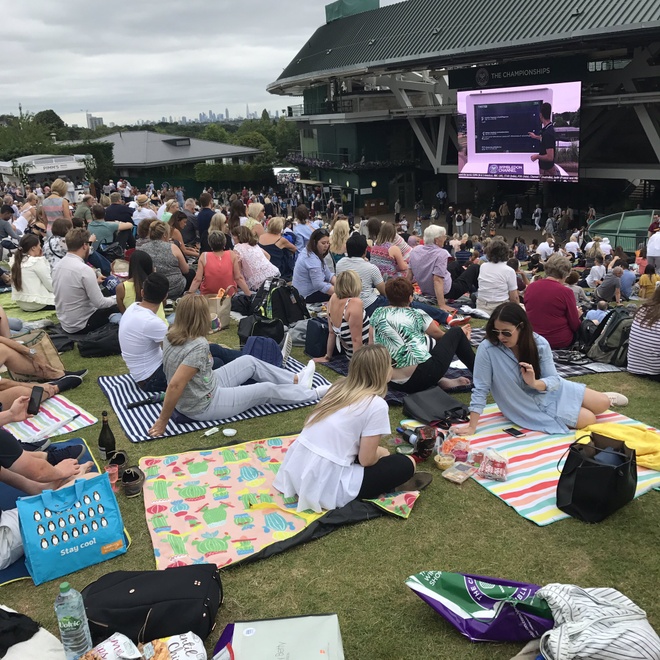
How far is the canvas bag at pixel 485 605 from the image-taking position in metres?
3.02

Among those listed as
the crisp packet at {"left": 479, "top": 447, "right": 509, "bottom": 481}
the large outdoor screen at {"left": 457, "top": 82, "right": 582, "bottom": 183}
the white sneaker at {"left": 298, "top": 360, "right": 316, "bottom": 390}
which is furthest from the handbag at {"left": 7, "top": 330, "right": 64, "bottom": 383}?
the large outdoor screen at {"left": 457, "top": 82, "right": 582, "bottom": 183}

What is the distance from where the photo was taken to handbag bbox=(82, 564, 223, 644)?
3084 mm

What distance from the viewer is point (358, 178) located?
127 feet

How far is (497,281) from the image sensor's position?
8.56 m

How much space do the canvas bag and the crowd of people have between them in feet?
3.39

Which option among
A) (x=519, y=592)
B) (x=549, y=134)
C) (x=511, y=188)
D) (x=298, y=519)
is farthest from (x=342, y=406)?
(x=511, y=188)

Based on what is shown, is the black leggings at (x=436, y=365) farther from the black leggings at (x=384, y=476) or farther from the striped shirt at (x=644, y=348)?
the striped shirt at (x=644, y=348)

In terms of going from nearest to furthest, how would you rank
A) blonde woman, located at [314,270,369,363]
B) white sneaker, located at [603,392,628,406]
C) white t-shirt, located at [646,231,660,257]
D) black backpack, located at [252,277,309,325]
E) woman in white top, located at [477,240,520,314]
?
white sneaker, located at [603,392,628,406], blonde woman, located at [314,270,369,363], black backpack, located at [252,277,309,325], woman in white top, located at [477,240,520,314], white t-shirt, located at [646,231,660,257]

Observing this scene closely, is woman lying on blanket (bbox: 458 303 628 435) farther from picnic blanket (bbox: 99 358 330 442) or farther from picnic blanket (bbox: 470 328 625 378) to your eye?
picnic blanket (bbox: 99 358 330 442)

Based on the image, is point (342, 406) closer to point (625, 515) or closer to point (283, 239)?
point (625, 515)

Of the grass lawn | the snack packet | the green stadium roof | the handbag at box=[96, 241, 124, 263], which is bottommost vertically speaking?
the grass lawn

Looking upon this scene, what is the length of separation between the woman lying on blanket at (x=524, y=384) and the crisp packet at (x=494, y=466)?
484mm

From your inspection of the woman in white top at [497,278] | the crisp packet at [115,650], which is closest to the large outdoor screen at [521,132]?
the woman in white top at [497,278]

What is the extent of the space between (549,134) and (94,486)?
2751cm
